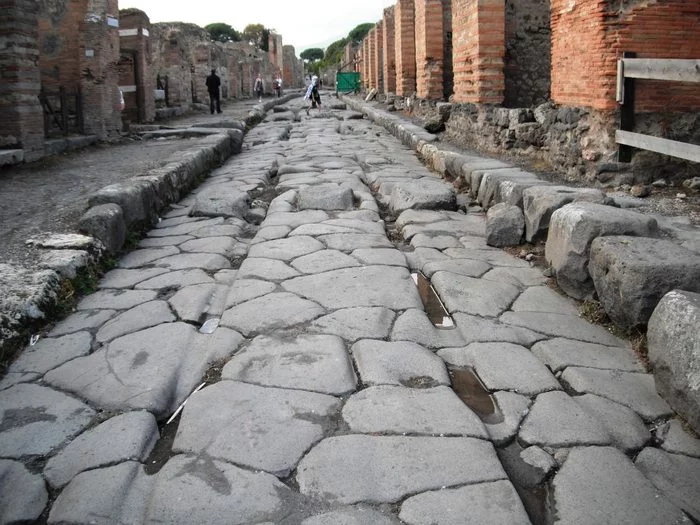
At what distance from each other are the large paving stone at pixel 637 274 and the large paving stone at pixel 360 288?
3.05ft

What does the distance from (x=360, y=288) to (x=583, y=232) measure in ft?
4.01

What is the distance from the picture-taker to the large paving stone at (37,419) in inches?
87.2

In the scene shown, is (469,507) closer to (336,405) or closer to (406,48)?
(336,405)

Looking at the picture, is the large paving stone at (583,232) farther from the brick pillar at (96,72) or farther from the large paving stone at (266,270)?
the brick pillar at (96,72)

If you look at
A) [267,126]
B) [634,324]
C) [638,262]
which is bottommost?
[634,324]

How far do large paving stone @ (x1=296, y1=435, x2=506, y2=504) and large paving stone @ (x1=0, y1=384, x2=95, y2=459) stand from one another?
92cm

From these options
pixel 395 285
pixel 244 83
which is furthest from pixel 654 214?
pixel 244 83

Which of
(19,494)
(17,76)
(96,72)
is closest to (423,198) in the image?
(19,494)

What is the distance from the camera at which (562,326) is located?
309cm

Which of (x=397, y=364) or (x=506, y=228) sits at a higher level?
(x=506, y=228)

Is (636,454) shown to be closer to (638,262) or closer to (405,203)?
(638,262)

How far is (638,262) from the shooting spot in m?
2.81

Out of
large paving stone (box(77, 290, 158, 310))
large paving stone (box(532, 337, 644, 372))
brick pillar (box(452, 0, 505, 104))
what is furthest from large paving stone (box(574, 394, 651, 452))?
brick pillar (box(452, 0, 505, 104))

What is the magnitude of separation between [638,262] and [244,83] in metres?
30.3
